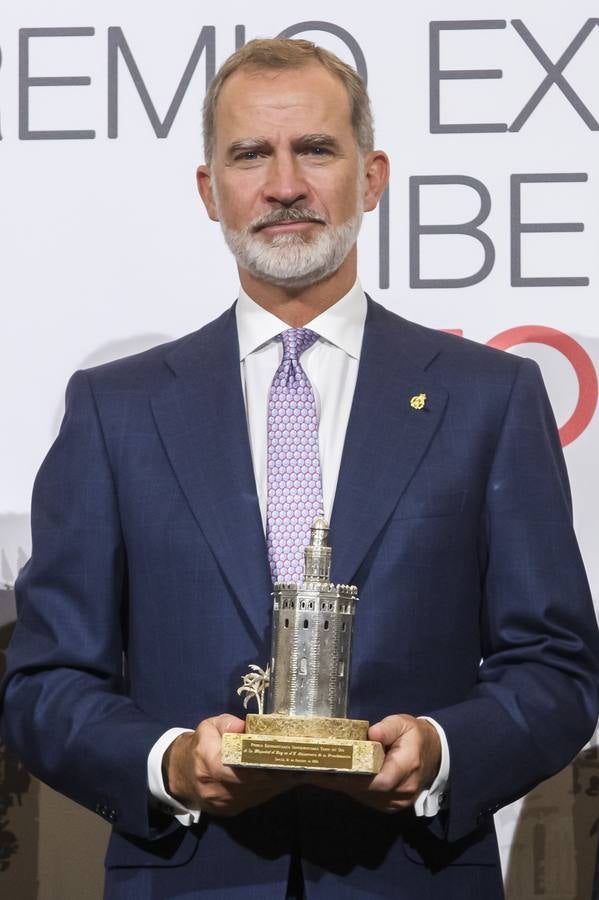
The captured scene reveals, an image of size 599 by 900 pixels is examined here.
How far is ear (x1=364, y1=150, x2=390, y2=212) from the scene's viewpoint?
264 centimetres

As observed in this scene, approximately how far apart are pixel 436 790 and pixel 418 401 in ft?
1.87

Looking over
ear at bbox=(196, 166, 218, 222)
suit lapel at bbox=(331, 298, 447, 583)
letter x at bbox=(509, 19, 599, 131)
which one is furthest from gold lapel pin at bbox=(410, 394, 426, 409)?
letter x at bbox=(509, 19, 599, 131)

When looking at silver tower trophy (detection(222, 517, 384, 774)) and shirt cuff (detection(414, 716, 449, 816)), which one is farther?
shirt cuff (detection(414, 716, 449, 816))

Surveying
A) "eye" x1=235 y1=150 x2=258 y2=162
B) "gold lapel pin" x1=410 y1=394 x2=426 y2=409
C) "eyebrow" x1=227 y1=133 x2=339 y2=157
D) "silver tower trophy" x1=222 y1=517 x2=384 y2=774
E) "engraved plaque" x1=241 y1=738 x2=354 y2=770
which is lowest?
"engraved plaque" x1=241 y1=738 x2=354 y2=770

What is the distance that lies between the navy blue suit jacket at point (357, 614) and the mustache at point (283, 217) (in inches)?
8.8

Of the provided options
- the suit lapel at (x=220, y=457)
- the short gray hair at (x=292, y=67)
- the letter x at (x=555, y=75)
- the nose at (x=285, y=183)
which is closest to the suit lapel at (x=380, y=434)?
the suit lapel at (x=220, y=457)

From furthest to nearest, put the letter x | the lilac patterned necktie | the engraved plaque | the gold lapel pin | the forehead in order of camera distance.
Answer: the letter x < the forehead < the gold lapel pin < the lilac patterned necktie < the engraved plaque

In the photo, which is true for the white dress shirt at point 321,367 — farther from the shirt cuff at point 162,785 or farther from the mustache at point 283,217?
the shirt cuff at point 162,785

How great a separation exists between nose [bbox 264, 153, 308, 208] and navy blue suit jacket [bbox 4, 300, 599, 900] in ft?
0.86

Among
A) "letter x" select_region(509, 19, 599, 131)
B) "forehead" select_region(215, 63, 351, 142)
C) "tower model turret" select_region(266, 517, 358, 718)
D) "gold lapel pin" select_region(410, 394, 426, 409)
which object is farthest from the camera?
"letter x" select_region(509, 19, 599, 131)

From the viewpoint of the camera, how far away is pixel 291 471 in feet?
7.66

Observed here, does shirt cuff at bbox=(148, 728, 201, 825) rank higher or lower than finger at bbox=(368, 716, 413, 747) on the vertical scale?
lower

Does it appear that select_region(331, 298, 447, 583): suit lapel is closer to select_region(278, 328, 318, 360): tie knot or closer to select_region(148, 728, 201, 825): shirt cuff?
select_region(278, 328, 318, 360): tie knot

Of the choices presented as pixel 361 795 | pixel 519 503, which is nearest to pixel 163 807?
pixel 361 795
